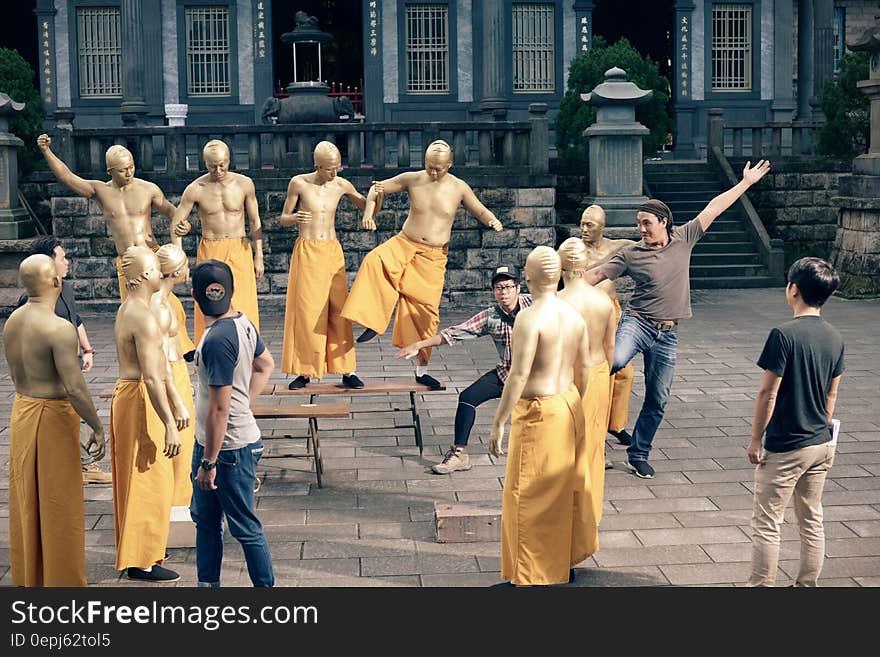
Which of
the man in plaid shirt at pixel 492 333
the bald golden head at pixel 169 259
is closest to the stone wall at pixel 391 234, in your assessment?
the man in plaid shirt at pixel 492 333

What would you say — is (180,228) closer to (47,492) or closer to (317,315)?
(317,315)

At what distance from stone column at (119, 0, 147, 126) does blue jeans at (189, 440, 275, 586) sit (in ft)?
57.3

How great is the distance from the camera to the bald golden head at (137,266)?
6.53 metres

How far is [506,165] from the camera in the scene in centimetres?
1677

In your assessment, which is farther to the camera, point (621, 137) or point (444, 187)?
point (621, 137)

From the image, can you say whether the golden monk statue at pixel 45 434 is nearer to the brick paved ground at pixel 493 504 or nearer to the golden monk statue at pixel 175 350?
the brick paved ground at pixel 493 504

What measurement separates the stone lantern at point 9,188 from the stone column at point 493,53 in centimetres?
901

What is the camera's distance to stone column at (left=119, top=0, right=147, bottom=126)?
890 inches

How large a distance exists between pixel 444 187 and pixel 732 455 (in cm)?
308

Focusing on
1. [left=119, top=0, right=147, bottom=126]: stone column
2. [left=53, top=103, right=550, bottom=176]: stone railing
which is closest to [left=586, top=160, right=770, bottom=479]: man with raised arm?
[left=53, top=103, right=550, bottom=176]: stone railing

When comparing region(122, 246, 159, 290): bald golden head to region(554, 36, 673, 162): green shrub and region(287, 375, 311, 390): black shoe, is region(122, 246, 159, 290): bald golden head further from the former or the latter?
region(554, 36, 673, 162): green shrub
